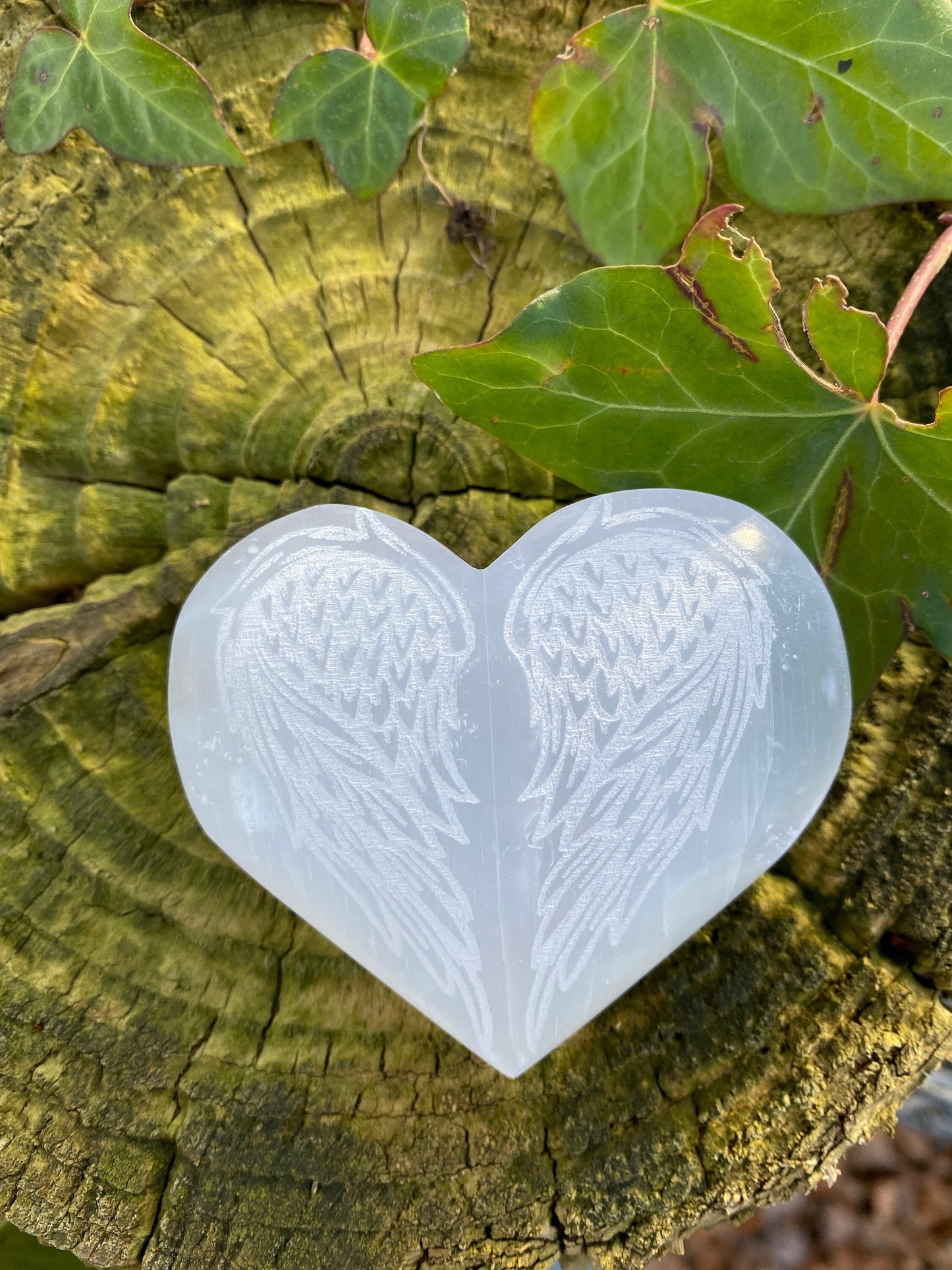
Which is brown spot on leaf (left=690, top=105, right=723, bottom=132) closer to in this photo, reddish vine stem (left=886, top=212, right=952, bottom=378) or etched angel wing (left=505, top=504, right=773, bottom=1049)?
reddish vine stem (left=886, top=212, right=952, bottom=378)

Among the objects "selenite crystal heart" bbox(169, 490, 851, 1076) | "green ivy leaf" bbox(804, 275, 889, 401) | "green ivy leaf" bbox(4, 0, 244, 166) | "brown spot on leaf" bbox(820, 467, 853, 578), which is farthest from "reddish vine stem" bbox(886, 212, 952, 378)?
"green ivy leaf" bbox(4, 0, 244, 166)

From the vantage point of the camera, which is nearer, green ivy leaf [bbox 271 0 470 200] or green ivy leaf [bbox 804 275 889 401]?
green ivy leaf [bbox 804 275 889 401]

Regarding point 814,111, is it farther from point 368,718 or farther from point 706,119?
point 368,718

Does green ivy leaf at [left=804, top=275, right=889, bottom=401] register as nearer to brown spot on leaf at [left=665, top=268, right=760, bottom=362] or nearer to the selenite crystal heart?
brown spot on leaf at [left=665, top=268, right=760, bottom=362]

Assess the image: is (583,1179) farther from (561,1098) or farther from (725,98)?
(725,98)

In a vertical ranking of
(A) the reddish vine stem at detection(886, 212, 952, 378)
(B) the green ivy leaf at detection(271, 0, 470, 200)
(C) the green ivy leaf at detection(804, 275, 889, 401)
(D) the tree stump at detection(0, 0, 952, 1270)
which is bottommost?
(D) the tree stump at detection(0, 0, 952, 1270)

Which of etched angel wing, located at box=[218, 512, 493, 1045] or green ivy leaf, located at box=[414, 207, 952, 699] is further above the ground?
green ivy leaf, located at box=[414, 207, 952, 699]
